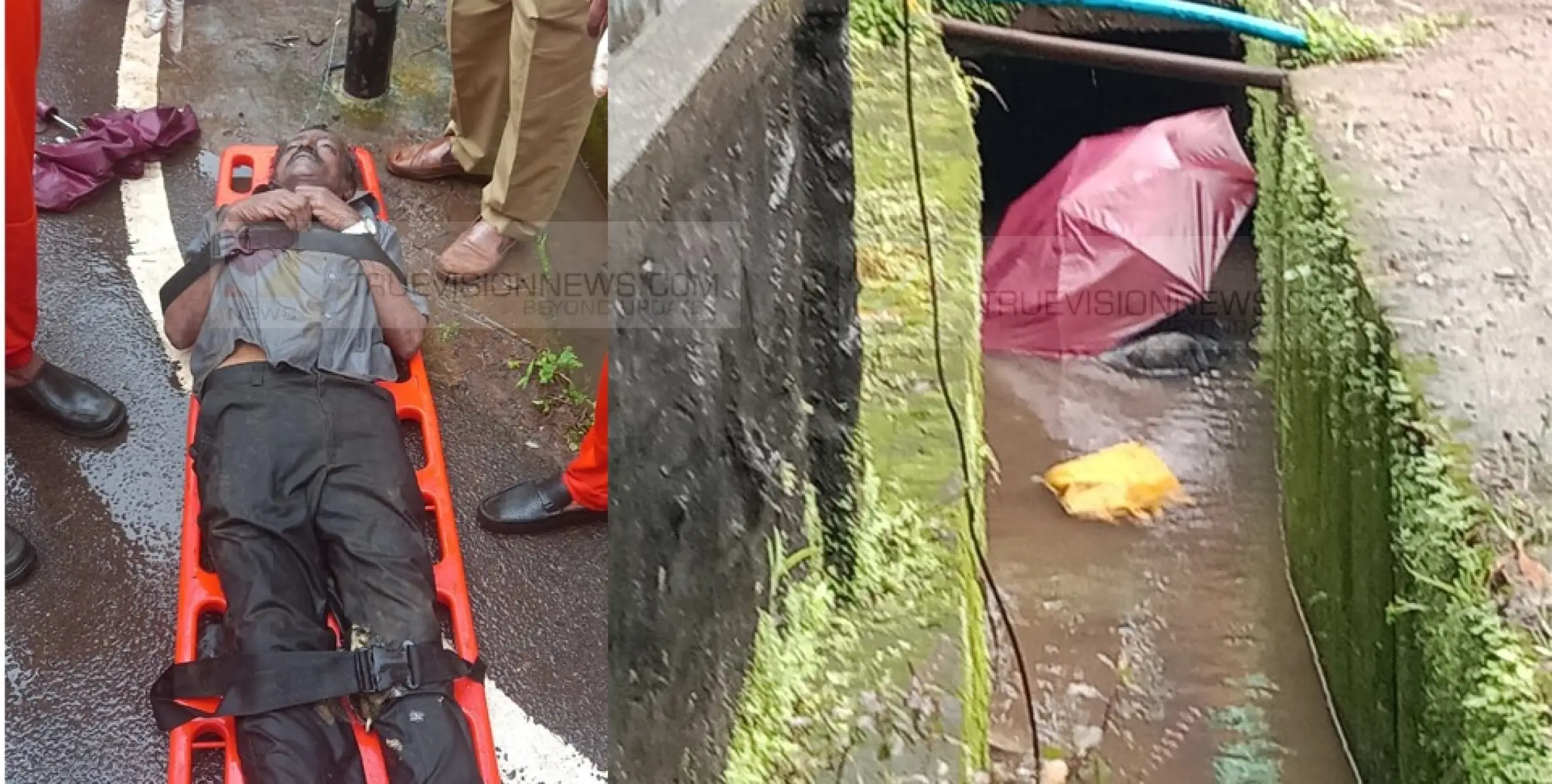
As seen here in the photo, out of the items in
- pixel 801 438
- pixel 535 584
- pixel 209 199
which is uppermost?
pixel 801 438

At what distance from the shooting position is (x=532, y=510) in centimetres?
222

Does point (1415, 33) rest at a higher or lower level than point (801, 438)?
higher

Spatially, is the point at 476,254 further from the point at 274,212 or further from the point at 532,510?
the point at 532,510

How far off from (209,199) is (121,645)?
1.23m

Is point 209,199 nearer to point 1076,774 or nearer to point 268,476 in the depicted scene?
point 268,476

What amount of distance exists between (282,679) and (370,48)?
1.78m

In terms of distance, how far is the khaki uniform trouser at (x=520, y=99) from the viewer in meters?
2.22

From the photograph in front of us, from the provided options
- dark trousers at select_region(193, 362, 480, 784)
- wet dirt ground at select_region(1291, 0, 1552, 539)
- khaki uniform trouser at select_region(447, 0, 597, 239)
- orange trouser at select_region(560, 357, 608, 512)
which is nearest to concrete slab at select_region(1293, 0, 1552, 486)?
wet dirt ground at select_region(1291, 0, 1552, 539)

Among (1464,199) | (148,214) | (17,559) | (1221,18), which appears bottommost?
(17,559)

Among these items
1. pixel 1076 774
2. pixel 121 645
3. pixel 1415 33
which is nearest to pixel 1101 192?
pixel 1415 33

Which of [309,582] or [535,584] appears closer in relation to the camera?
[309,582]

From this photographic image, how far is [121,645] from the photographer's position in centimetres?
199

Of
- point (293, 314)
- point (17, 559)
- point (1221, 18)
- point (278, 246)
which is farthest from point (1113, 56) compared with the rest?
point (17, 559)

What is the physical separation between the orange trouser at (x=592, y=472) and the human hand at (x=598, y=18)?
0.59 meters
